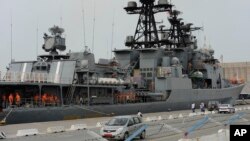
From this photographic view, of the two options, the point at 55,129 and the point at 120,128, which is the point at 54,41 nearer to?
the point at 55,129

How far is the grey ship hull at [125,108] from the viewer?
30.6 meters

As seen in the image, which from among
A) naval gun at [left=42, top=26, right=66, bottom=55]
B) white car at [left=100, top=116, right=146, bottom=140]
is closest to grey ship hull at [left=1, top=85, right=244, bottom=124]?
naval gun at [left=42, top=26, right=66, bottom=55]

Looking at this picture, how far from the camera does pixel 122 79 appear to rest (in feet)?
150

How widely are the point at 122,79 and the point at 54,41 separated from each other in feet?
29.8

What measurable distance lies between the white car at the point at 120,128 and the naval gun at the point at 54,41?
2314 centimetres

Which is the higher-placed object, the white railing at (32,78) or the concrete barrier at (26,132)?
the white railing at (32,78)

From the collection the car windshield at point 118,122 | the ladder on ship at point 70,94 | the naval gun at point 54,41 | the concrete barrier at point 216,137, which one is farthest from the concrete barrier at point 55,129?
the naval gun at point 54,41

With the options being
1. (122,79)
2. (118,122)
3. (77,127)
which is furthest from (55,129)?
(122,79)

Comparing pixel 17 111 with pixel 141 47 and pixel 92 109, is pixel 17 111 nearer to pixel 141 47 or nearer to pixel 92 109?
pixel 92 109

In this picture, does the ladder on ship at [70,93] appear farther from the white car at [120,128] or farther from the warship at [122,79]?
the white car at [120,128]

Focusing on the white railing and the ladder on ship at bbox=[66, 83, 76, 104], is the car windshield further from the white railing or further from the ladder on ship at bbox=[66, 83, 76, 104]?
the ladder on ship at bbox=[66, 83, 76, 104]

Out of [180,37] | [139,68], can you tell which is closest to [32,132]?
[139,68]

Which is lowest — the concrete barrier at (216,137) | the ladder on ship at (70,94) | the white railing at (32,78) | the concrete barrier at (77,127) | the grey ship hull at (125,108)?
the concrete barrier at (77,127)

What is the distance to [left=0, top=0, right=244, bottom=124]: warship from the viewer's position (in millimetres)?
33156
